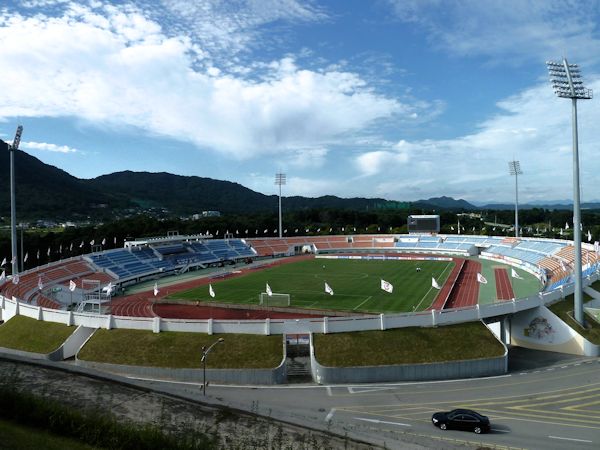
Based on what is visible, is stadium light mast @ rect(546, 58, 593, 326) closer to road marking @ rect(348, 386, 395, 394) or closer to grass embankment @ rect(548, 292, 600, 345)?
grass embankment @ rect(548, 292, 600, 345)

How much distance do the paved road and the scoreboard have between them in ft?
235

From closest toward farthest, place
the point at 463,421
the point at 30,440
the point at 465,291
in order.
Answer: the point at 30,440 → the point at 463,421 → the point at 465,291

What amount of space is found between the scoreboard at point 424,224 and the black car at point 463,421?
3226 inches

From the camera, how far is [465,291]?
5153 cm

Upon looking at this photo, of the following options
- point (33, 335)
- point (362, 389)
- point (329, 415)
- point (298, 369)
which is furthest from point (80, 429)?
point (33, 335)

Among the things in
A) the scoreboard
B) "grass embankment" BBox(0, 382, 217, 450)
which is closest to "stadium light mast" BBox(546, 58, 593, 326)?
"grass embankment" BBox(0, 382, 217, 450)

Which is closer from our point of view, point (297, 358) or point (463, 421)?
point (463, 421)

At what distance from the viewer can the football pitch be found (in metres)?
45.9

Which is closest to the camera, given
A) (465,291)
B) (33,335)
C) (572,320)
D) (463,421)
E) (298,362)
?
(463,421)

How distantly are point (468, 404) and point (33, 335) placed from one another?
2829 centimetres

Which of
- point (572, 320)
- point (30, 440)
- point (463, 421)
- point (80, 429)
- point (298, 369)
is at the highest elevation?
point (30, 440)

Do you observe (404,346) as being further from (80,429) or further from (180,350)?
(80,429)

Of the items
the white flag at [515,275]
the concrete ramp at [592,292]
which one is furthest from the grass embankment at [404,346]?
the white flag at [515,275]

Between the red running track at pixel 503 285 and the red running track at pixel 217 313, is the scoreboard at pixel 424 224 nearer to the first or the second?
the red running track at pixel 503 285
